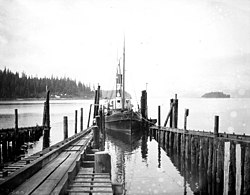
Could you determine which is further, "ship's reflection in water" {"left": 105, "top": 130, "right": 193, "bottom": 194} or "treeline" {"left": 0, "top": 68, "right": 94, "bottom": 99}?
"treeline" {"left": 0, "top": 68, "right": 94, "bottom": 99}

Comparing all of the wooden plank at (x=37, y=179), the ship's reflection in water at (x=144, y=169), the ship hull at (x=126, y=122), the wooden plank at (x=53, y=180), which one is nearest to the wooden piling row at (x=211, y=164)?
the ship's reflection in water at (x=144, y=169)

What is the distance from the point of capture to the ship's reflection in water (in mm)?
12769

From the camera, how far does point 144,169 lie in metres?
16.5

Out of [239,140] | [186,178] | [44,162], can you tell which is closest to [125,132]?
[186,178]

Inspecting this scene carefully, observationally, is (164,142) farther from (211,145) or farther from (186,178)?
(211,145)

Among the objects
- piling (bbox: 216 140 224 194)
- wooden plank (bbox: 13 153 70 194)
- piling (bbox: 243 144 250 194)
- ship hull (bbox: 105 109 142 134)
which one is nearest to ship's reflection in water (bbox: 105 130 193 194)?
piling (bbox: 216 140 224 194)

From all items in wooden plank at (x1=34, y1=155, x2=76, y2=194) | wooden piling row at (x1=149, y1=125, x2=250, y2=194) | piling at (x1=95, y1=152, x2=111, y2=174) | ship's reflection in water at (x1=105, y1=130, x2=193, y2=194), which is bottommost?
ship's reflection in water at (x1=105, y1=130, x2=193, y2=194)

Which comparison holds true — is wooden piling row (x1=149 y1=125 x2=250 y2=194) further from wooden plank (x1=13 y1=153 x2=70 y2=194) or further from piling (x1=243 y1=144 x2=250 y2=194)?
wooden plank (x1=13 y1=153 x2=70 y2=194)

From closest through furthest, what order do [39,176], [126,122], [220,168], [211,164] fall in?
[39,176], [220,168], [211,164], [126,122]

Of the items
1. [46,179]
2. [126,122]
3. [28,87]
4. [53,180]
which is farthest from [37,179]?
[28,87]

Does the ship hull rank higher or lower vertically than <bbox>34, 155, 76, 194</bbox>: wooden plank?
lower

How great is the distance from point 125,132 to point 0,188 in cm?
2577

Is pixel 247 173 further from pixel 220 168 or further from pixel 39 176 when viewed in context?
pixel 39 176

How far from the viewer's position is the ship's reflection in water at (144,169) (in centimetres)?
1277
